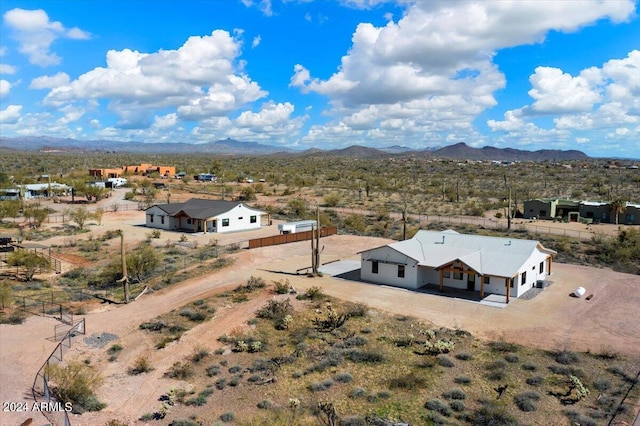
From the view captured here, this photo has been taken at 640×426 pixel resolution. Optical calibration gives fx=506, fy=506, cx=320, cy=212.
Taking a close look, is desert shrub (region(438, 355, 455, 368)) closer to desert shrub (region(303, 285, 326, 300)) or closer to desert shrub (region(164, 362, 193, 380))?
desert shrub (region(303, 285, 326, 300))

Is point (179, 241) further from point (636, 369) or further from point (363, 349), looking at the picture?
point (636, 369)

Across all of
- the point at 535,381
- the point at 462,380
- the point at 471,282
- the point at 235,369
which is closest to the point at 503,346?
the point at 535,381

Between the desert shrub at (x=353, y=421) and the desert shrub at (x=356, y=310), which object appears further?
the desert shrub at (x=356, y=310)

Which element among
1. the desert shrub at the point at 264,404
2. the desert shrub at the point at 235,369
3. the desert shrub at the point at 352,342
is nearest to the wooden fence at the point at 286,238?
the desert shrub at the point at 352,342

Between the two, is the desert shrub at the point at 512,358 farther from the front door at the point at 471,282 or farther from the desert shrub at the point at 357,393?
the front door at the point at 471,282

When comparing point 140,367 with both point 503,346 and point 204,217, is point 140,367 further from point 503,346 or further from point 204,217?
point 204,217

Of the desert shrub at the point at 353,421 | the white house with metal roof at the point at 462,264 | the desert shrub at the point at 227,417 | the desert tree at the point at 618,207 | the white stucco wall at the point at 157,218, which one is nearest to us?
the desert shrub at the point at 353,421

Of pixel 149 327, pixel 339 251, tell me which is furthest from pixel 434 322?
pixel 339 251

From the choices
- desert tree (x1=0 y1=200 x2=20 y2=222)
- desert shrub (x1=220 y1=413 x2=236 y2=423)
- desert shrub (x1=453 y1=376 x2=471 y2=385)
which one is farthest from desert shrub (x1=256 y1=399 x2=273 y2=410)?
desert tree (x1=0 y1=200 x2=20 y2=222)
